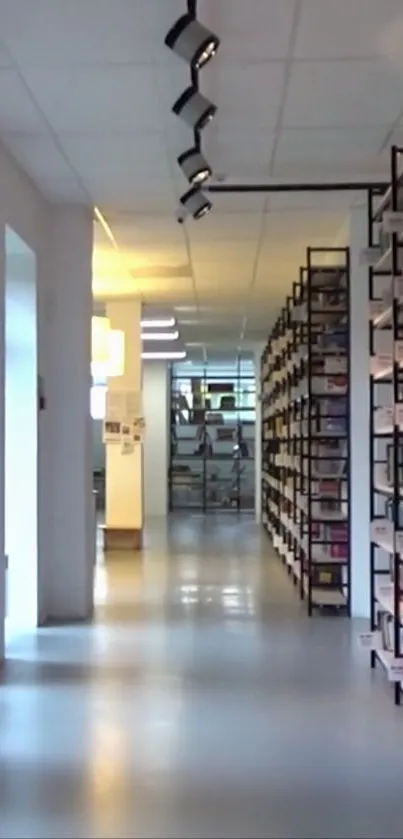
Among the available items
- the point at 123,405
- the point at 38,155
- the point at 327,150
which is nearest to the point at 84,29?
the point at 38,155

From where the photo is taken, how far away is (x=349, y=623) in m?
7.27

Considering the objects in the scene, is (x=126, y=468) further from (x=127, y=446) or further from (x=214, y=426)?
(x=214, y=426)

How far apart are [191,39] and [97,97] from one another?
1.32 meters

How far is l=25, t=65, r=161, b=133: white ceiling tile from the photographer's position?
4676mm

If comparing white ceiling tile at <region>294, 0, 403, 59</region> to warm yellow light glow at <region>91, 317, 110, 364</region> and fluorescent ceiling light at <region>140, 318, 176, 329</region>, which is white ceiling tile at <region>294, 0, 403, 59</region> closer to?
warm yellow light glow at <region>91, 317, 110, 364</region>

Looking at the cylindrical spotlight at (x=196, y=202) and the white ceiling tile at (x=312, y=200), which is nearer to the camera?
the cylindrical spotlight at (x=196, y=202)

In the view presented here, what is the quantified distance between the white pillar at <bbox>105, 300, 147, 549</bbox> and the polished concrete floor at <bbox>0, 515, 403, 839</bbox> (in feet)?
14.6

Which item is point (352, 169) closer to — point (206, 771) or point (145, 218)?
point (145, 218)

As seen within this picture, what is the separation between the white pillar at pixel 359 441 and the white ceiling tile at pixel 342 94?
2.16m

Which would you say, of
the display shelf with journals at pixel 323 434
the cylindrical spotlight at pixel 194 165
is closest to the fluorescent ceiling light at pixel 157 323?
the display shelf with journals at pixel 323 434

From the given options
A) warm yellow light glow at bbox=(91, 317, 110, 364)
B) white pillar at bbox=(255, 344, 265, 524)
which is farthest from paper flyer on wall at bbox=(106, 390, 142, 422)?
white pillar at bbox=(255, 344, 265, 524)

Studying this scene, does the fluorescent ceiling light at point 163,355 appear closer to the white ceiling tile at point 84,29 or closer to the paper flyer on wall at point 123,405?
the paper flyer on wall at point 123,405

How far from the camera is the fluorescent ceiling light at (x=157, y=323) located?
1352 centimetres

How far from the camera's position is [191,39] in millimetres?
3750
